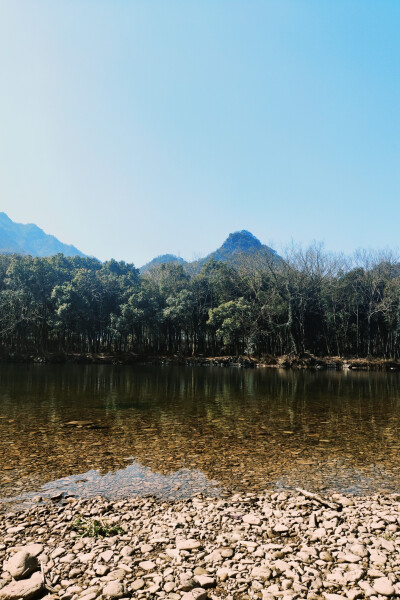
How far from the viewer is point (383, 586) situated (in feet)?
13.1

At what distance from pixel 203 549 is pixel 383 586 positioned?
2.19 m

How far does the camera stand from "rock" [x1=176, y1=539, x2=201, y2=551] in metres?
4.90

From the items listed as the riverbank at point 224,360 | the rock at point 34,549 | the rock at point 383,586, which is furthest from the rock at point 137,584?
the riverbank at point 224,360

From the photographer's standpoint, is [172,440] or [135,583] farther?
[172,440]

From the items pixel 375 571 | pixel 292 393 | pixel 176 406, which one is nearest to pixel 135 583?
pixel 375 571

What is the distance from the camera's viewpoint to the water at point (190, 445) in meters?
7.83

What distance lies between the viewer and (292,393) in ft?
75.5

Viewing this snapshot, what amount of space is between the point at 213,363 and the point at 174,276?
17654 millimetres

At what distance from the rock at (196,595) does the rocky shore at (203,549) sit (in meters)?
0.01

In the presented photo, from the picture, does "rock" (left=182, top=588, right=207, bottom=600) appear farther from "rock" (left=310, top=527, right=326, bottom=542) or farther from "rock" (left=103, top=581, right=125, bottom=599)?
"rock" (left=310, top=527, right=326, bottom=542)

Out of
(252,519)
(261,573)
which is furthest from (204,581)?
(252,519)

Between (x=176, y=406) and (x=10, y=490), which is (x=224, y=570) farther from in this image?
(x=176, y=406)

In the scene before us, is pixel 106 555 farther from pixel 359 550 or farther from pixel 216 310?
pixel 216 310

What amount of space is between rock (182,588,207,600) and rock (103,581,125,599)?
69 centimetres
